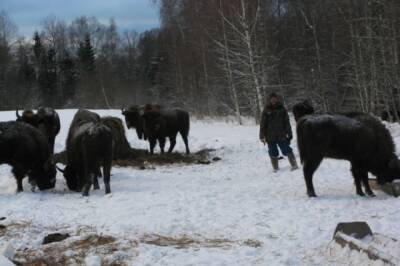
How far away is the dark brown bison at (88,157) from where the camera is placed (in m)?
11.0

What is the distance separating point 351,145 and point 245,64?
17887 mm

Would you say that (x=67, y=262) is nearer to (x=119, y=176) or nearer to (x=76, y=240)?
(x=76, y=240)

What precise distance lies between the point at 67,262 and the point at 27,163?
5.78 meters

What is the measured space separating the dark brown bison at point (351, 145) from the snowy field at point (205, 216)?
0.43 meters

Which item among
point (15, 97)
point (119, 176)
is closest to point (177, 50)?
point (15, 97)

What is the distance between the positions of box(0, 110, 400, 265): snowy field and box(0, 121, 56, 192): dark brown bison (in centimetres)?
38

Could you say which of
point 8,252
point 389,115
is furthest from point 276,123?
point 389,115

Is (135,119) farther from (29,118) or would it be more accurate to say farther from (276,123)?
(276,123)

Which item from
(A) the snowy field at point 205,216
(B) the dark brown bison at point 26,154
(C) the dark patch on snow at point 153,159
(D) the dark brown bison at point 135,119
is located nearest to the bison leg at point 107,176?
(A) the snowy field at point 205,216

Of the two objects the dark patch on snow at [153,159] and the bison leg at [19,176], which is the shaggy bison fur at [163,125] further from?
the bison leg at [19,176]

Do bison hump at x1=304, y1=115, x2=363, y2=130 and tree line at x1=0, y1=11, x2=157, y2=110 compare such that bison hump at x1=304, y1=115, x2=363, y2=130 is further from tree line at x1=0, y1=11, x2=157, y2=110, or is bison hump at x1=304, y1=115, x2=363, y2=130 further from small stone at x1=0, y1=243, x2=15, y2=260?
tree line at x1=0, y1=11, x2=157, y2=110

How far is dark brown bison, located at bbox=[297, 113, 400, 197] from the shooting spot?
9.84 metres

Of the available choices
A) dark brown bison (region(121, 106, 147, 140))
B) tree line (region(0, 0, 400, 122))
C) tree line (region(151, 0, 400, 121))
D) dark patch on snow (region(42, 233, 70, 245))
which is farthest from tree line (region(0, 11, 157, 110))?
dark patch on snow (region(42, 233, 70, 245))

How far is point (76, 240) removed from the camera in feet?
22.1
